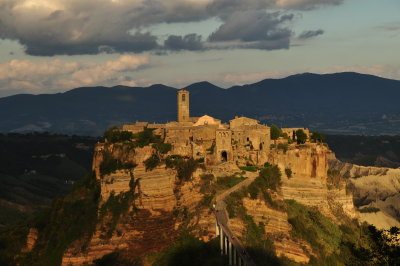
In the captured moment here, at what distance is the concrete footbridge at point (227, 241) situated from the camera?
61022 millimetres

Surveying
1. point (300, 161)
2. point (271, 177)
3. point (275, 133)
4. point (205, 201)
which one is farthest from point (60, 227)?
point (300, 161)

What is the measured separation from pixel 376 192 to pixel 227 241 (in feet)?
307

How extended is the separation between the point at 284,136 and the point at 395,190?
70.5 metres

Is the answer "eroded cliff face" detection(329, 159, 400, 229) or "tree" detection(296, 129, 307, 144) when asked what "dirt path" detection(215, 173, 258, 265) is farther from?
"eroded cliff face" detection(329, 159, 400, 229)

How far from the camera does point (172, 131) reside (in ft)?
284

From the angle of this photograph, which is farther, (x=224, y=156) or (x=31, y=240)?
(x=31, y=240)

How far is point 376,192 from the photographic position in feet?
496

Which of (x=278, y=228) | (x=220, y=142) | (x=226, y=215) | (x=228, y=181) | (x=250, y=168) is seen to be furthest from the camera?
(x=220, y=142)

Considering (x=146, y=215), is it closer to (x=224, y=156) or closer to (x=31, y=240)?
(x=224, y=156)

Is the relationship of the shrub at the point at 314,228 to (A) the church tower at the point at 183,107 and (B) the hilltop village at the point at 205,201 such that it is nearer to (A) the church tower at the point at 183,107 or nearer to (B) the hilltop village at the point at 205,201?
(B) the hilltop village at the point at 205,201

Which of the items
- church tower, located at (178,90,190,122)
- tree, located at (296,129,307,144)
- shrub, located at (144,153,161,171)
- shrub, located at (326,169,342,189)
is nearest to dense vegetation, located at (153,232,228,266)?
shrub, located at (144,153,161,171)

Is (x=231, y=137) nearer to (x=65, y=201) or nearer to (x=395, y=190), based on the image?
(x=65, y=201)

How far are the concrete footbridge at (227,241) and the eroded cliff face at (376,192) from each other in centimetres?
4925

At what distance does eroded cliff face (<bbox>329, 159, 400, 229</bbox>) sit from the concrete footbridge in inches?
1939
